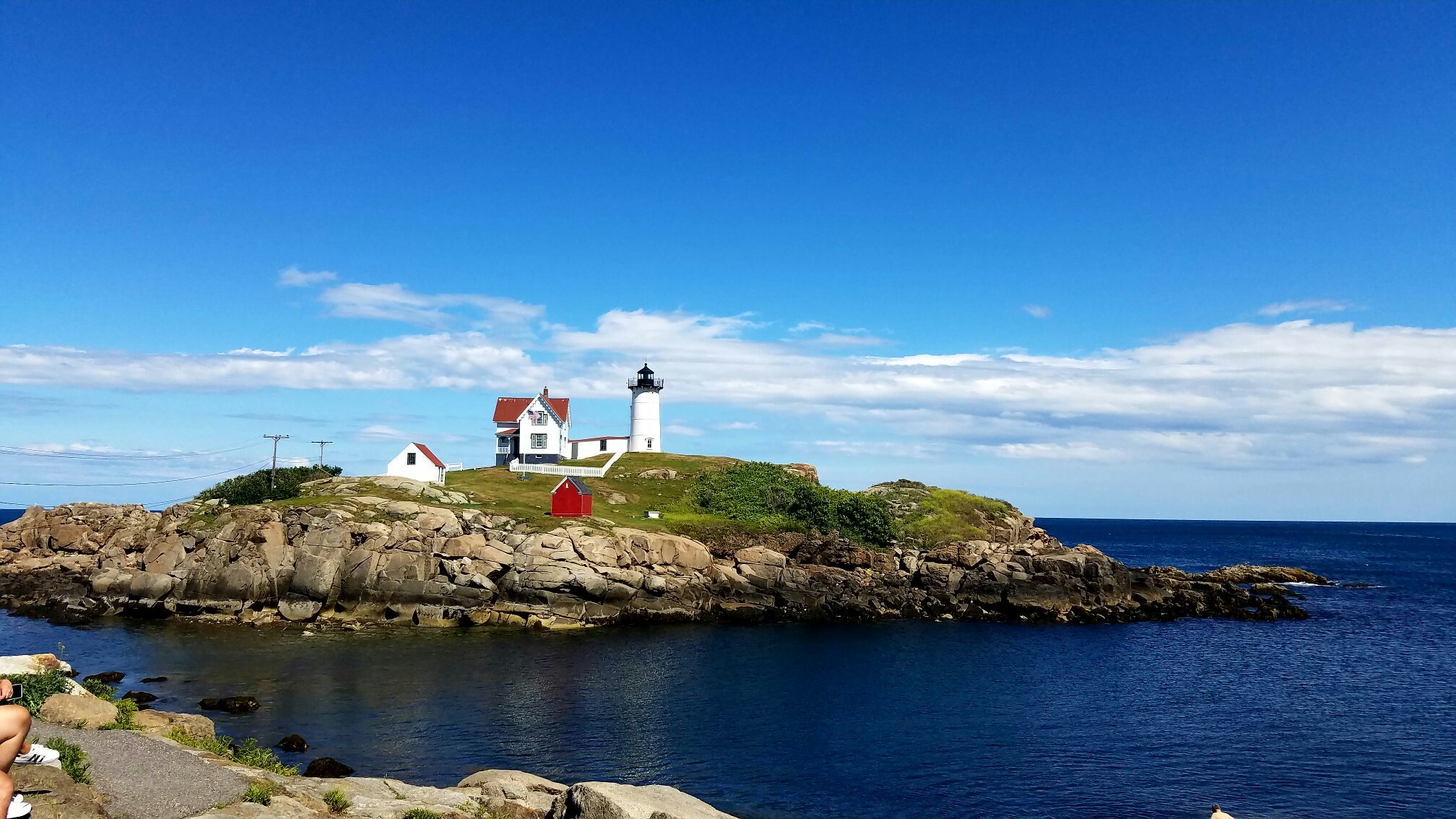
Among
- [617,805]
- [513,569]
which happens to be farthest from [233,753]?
[513,569]

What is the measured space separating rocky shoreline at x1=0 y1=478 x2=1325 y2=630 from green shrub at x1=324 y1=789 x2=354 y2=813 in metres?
40.8

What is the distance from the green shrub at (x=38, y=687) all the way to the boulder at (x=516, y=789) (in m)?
10.7

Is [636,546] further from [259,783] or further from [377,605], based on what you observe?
[259,783]

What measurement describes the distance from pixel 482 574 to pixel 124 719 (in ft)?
129

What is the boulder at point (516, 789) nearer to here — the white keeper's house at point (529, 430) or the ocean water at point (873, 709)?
the ocean water at point (873, 709)

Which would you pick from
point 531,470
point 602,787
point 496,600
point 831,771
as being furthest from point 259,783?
point 531,470

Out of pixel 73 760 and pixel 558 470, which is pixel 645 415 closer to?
pixel 558 470

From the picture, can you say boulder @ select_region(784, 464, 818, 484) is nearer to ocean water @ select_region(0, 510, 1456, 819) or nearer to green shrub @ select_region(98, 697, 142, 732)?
ocean water @ select_region(0, 510, 1456, 819)

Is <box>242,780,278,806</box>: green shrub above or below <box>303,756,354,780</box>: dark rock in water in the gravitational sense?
above

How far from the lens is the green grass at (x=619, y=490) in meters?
72.4

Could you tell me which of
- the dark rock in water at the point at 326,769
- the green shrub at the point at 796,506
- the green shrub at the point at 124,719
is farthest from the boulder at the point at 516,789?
the green shrub at the point at 796,506

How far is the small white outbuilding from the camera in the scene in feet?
269

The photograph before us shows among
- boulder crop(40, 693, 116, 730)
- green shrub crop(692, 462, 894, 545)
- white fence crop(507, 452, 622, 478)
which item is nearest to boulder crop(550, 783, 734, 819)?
boulder crop(40, 693, 116, 730)

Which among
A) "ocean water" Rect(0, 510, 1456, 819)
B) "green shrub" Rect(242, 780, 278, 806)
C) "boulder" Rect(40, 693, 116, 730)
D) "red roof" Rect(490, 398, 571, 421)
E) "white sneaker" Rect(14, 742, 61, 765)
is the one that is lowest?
"ocean water" Rect(0, 510, 1456, 819)
